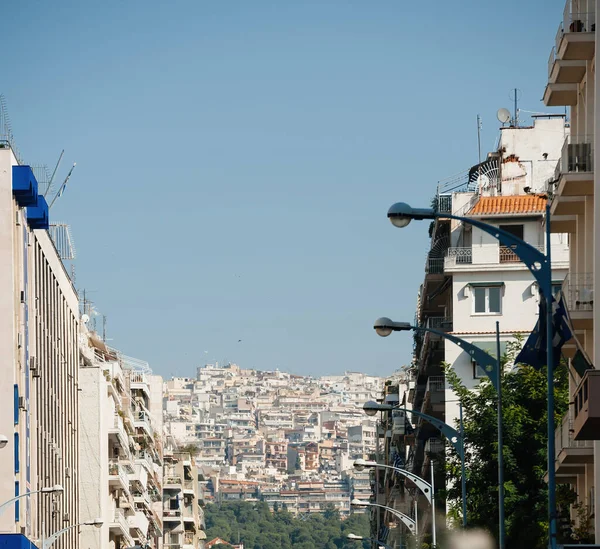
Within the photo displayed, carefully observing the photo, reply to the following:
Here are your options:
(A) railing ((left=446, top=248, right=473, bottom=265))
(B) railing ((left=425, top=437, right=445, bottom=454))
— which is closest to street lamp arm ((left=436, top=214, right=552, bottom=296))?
(A) railing ((left=446, top=248, right=473, bottom=265))

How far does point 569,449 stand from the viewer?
39469mm

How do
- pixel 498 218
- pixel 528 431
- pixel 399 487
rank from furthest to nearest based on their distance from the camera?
pixel 399 487 < pixel 498 218 < pixel 528 431

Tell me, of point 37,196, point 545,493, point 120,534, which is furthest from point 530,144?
point 120,534

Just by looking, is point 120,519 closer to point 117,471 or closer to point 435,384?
point 117,471

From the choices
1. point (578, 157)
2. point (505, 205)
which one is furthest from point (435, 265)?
point (578, 157)

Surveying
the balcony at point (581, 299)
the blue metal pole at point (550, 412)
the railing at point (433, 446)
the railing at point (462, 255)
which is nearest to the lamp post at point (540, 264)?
the blue metal pole at point (550, 412)

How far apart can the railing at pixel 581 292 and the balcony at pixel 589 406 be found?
815 cm

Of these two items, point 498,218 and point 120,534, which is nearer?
point 498,218

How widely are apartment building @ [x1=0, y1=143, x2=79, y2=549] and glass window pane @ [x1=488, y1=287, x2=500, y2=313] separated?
18.5 meters

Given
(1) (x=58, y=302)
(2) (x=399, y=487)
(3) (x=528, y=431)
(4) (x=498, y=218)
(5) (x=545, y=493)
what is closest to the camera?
(5) (x=545, y=493)

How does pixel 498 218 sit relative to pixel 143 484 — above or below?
above

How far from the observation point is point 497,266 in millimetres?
70062

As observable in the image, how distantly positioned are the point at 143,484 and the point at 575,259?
76.0 m

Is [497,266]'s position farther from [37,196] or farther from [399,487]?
[399,487]
